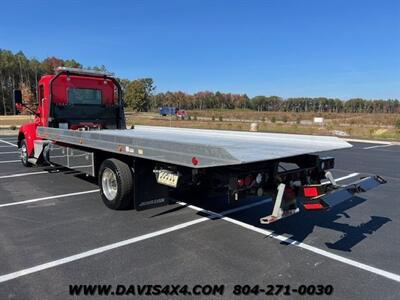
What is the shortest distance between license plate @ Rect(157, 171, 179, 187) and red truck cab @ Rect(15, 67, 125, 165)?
16.3ft

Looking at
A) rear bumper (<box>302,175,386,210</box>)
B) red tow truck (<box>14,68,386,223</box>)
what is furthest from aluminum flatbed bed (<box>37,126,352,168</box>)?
rear bumper (<box>302,175,386,210</box>)

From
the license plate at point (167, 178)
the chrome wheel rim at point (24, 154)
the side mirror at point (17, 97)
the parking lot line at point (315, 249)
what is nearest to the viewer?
the parking lot line at point (315, 249)

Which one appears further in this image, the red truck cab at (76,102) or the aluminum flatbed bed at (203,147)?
the red truck cab at (76,102)

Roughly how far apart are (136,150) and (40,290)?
2.18m

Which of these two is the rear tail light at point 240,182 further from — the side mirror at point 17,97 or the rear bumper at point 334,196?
the side mirror at point 17,97

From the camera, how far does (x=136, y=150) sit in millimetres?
5078

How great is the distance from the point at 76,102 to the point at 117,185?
4.44 m

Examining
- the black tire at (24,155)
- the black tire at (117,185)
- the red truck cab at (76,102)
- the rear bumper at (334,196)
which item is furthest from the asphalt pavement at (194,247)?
the black tire at (24,155)

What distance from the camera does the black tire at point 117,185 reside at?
18.9 feet

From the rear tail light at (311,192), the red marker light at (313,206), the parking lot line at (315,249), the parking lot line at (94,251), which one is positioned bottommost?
the parking lot line at (94,251)

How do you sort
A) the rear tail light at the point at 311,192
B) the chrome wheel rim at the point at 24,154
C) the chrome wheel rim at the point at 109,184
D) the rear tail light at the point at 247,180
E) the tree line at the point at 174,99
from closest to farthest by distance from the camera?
the rear tail light at the point at 311,192
the rear tail light at the point at 247,180
the chrome wheel rim at the point at 109,184
the chrome wheel rim at the point at 24,154
the tree line at the point at 174,99

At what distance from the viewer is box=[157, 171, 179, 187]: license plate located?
4800mm

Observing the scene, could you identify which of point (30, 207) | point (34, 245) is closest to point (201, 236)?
point (34, 245)

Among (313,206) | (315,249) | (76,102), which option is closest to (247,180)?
(313,206)
